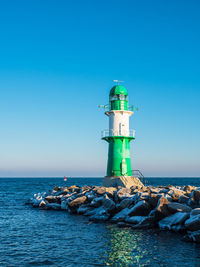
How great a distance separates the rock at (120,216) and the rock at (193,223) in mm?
4364

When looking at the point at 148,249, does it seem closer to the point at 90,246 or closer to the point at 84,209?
the point at 90,246

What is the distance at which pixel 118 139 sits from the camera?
86.7ft

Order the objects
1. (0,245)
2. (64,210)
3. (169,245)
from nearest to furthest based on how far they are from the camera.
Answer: (169,245), (0,245), (64,210)

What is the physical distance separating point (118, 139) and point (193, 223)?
47.8 ft

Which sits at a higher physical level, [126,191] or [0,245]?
[126,191]

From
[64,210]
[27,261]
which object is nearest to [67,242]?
[27,261]

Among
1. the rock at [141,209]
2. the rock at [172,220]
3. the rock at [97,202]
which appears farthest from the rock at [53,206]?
the rock at [172,220]

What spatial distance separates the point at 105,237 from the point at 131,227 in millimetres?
2238

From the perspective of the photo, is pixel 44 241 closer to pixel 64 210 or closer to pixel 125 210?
pixel 125 210

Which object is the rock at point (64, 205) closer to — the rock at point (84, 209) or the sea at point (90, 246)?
the rock at point (84, 209)

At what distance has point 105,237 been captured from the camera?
13.1 metres

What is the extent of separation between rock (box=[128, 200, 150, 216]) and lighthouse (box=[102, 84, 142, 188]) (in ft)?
31.1

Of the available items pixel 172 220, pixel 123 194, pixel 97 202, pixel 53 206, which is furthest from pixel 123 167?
pixel 172 220

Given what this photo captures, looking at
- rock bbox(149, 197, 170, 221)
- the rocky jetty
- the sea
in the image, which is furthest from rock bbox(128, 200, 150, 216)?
the sea
